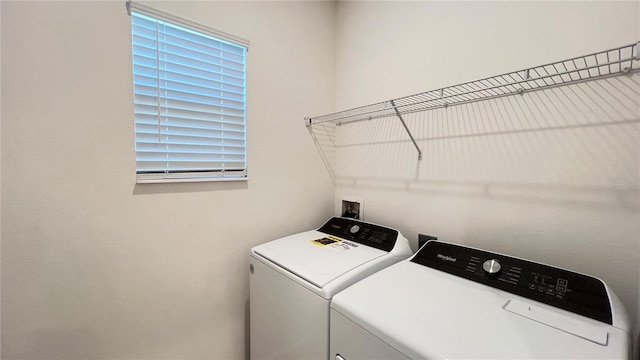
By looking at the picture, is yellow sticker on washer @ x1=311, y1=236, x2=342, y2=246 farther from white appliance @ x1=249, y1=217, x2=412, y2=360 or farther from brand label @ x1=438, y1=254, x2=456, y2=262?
brand label @ x1=438, y1=254, x2=456, y2=262

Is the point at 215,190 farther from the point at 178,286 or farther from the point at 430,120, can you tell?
the point at 430,120

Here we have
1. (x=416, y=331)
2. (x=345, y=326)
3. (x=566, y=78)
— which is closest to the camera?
(x=416, y=331)

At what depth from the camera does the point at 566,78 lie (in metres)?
0.94

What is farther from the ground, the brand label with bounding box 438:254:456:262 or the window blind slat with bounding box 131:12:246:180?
the window blind slat with bounding box 131:12:246:180

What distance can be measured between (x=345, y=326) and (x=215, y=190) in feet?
3.14

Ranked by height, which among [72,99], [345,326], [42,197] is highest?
[72,99]

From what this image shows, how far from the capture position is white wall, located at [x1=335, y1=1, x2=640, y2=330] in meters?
0.87

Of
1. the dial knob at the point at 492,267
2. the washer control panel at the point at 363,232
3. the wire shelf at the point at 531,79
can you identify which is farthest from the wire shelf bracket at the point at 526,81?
the dial knob at the point at 492,267

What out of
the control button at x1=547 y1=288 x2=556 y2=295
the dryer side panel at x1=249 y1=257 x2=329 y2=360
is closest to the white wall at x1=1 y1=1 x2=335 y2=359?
the dryer side panel at x1=249 y1=257 x2=329 y2=360

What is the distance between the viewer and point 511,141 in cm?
109

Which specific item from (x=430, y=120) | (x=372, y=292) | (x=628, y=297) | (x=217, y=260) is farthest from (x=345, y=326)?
(x=430, y=120)

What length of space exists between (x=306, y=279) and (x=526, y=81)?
1076 millimetres

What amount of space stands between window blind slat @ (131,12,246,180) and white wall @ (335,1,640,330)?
0.86m

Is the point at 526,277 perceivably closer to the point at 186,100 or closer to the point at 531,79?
the point at 531,79
